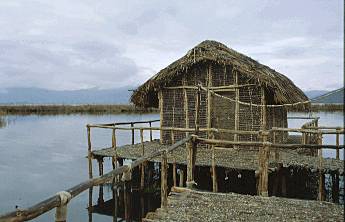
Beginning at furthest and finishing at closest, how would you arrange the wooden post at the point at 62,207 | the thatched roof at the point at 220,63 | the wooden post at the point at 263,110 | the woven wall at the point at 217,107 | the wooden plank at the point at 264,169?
the woven wall at the point at 217,107 → the wooden post at the point at 263,110 → the thatched roof at the point at 220,63 → the wooden plank at the point at 264,169 → the wooden post at the point at 62,207

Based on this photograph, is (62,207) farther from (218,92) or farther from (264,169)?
(218,92)

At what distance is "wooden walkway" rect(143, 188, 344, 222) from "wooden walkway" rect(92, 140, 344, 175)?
4650 millimetres

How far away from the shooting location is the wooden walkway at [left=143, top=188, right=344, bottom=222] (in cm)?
634

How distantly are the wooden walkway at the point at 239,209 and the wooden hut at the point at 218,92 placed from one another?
770 centimetres

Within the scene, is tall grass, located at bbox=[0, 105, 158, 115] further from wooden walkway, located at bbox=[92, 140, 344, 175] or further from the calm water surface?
wooden walkway, located at bbox=[92, 140, 344, 175]

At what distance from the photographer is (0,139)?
106 ft

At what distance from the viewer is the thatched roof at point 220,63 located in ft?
47.7

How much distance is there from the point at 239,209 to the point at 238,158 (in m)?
7.03

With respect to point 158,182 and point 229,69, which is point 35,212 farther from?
point 158,182

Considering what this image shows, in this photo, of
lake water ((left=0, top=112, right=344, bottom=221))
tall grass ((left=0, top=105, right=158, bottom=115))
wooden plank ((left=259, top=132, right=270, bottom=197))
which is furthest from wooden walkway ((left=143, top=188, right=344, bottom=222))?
tall grass ((left=0, top=105, right=158, bottom=115))

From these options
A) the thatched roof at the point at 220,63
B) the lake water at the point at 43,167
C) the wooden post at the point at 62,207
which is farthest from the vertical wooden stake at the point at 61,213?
the thatched roof at the point at 220,63

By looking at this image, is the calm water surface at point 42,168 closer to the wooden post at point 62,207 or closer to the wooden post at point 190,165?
the wooden post at point 190,165

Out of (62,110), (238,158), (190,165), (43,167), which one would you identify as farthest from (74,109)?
(190,165)

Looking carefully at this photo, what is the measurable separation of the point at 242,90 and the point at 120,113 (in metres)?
47.5
